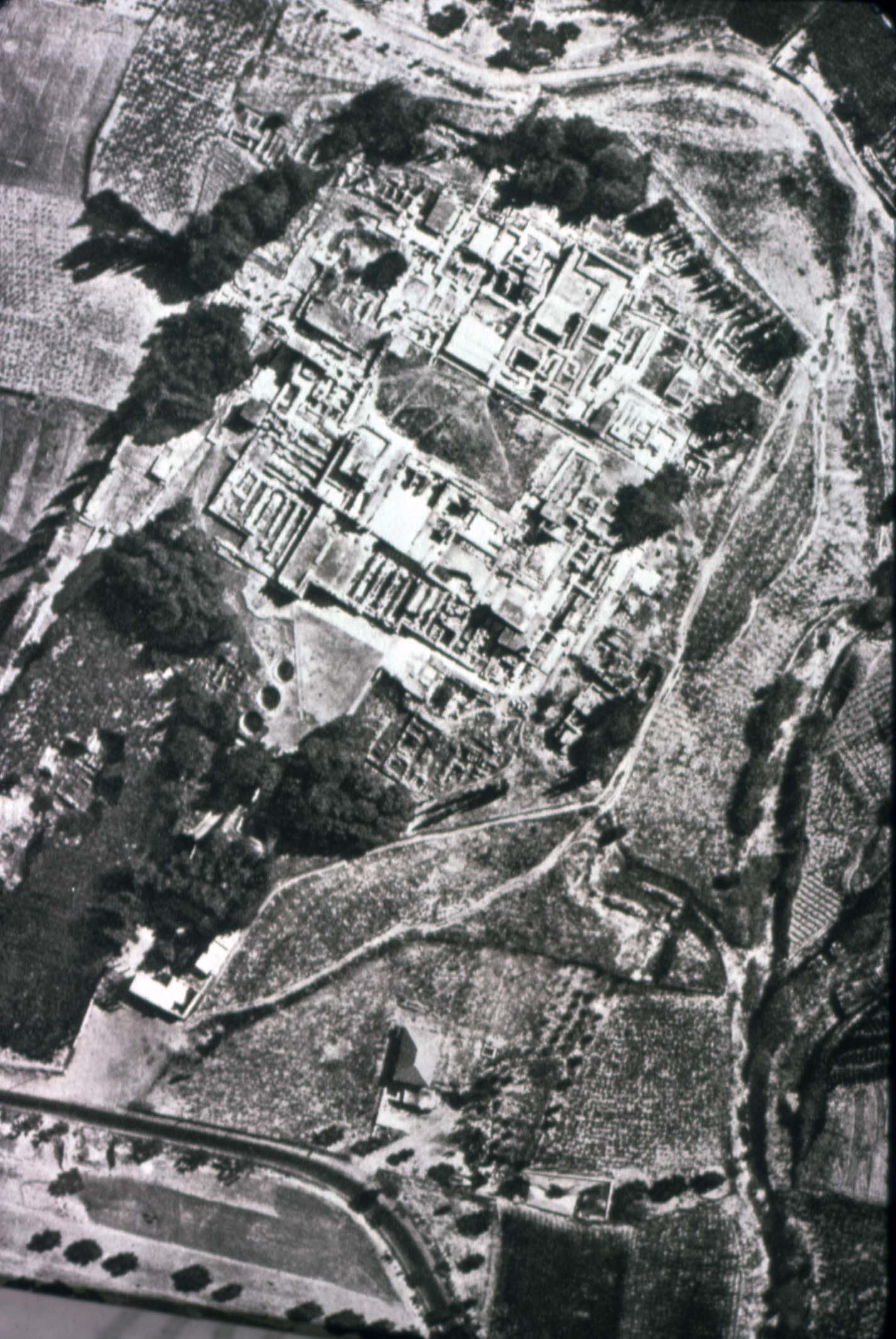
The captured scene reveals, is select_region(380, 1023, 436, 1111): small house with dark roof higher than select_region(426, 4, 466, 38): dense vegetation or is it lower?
lower

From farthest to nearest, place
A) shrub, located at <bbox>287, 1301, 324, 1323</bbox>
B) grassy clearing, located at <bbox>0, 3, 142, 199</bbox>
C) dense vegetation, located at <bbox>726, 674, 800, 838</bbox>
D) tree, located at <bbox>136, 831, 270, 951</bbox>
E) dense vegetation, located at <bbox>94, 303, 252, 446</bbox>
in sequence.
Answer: grassy clearing, located at <bbox>0, 3, 142, 199</bbox> < dense vegetation, located at <bbox>726, 674, 800, 838</bbox> < dense vegetation, located at <bbox>94, 303, 252, 446</bbox> < shrub, located at <bbox>287, 1301, 324, 1323</bbox> < tree, located at <bbox>136, 831, 270, 951</bbox>

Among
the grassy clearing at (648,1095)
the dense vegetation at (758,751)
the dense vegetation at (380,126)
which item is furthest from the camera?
the dense vegetation at (758,751)

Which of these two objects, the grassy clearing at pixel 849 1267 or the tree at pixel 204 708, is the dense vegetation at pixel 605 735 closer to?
the tree at pixel 204 708

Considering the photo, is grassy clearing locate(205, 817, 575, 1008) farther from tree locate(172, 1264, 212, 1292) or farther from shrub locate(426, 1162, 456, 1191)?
tree locate(172, 1264, 212, 1292)

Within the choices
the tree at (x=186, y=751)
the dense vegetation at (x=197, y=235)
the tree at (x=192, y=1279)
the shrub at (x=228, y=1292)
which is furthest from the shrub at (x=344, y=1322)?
the dense vegetation at (x=197, y=235)

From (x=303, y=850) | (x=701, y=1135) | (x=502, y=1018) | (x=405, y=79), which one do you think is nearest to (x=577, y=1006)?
(x=502, y=1018)

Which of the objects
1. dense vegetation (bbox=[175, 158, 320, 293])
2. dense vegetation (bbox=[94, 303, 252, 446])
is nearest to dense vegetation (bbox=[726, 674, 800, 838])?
dense vegetation (bbox=[94, 303, 252, 446])
